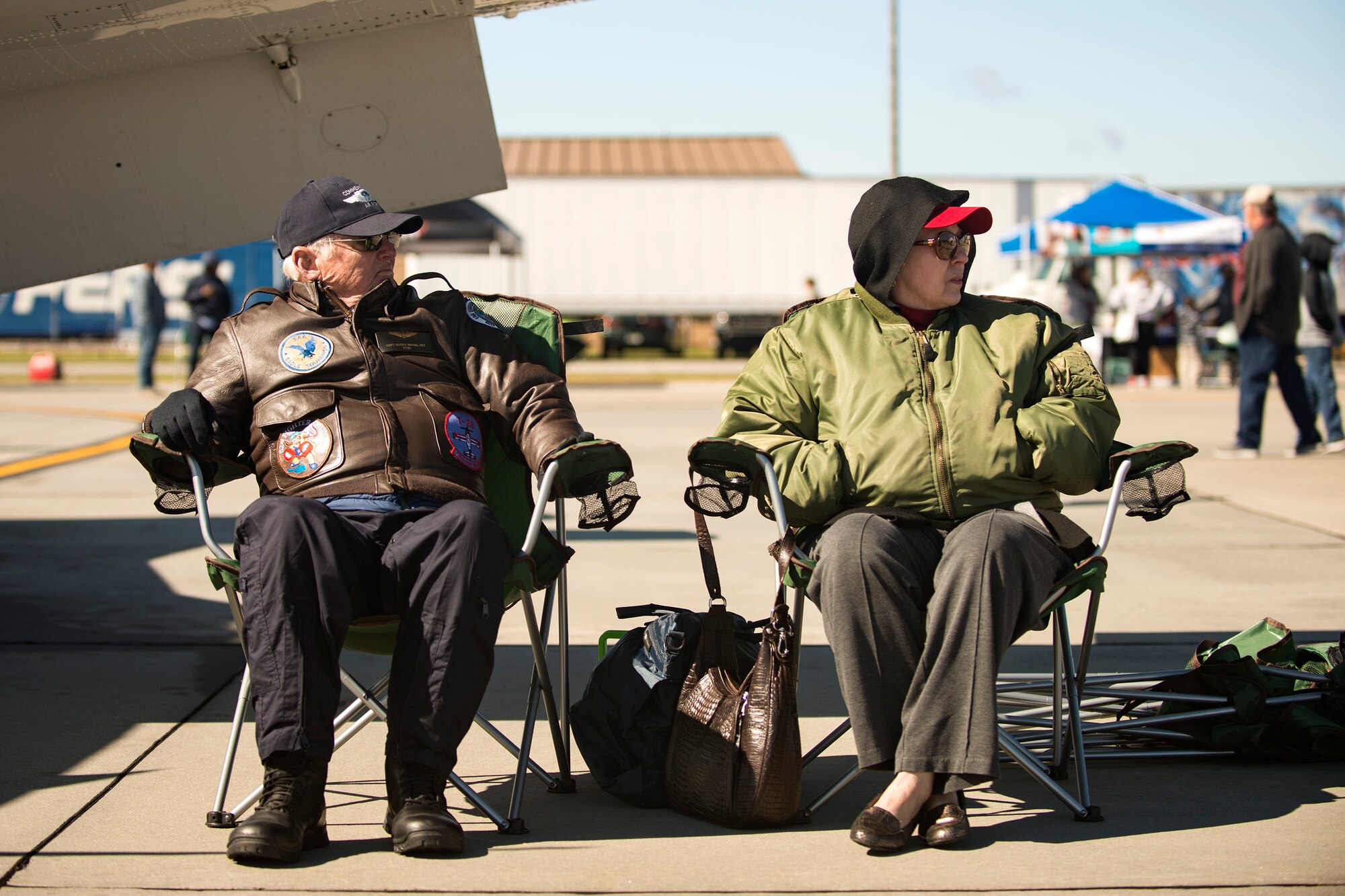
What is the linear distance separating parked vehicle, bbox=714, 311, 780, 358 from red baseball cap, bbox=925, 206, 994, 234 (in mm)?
27063

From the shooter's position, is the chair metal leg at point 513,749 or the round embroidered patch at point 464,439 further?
the round embroidered patch at point 464,439

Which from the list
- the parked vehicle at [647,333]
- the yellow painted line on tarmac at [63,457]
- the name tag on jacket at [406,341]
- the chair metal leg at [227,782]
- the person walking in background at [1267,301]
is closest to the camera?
the chair metal leg at [227,782]

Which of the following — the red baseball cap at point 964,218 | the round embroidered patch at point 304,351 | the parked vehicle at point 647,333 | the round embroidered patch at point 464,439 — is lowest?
the parked vehicle at point 647,333

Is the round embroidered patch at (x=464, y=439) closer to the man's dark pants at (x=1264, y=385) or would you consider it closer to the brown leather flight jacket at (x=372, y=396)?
the brown leather flight jacket at (x=372, y=396)

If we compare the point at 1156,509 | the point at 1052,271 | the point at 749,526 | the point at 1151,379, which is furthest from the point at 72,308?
the point at 1156,509

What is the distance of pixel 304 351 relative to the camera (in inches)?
123

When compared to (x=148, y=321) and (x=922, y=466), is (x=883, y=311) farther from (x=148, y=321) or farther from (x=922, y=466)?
(x=148, y=321)

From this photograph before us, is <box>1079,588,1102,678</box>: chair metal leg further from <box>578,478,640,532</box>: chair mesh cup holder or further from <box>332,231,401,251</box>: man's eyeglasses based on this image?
<box>332,231,401,251</box>: man's eyeglasses

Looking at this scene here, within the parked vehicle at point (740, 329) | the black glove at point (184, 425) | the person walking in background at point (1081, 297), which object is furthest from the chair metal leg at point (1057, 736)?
the parked vehicle at point (740, 329)

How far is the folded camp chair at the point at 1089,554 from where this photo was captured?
288cm

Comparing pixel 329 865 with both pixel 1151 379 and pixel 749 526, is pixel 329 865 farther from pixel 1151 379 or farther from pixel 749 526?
pixel 1151 379

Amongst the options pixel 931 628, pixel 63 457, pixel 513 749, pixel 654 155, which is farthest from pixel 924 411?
pixel 654 155

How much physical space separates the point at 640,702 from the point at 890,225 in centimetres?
127

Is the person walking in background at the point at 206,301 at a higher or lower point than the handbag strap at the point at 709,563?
lower
